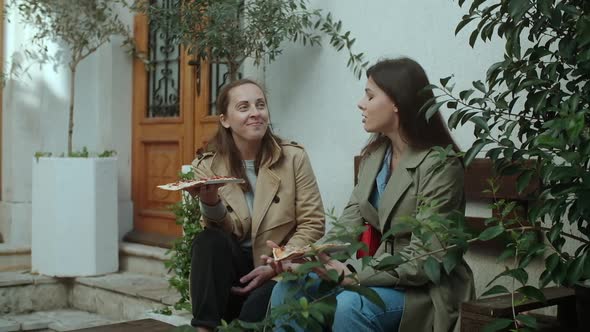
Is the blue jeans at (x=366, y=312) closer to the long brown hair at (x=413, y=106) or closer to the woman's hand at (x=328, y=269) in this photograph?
the woman's hand at (x=328, y=269)

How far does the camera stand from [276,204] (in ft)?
12.4

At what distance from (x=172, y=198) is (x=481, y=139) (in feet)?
13.2

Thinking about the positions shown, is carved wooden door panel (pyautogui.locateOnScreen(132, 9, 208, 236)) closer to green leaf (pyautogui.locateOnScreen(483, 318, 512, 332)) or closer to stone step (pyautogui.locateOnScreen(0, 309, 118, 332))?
stone step (pyautogui.locateOnScreen(0, 309, 118, 332))

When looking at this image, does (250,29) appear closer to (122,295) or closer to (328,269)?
(122,295)

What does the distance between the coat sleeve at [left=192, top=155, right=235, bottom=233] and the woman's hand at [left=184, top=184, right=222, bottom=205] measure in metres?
0.06

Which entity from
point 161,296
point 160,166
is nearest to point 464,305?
point 161,296

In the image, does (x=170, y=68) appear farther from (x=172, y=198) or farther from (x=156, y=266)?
(x=156, y=266)

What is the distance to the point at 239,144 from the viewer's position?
3926 mm

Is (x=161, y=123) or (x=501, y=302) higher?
(x=161, y=123)

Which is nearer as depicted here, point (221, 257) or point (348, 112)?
point (221, 257)

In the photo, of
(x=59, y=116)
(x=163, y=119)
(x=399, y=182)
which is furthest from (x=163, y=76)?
(x=399, y=182)

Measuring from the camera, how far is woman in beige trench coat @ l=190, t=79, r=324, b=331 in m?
3.47

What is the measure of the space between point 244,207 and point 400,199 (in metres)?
0.87

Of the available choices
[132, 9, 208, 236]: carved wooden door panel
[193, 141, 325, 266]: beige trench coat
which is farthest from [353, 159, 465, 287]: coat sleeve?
[132, 9, 208, 236]: carved wooden door panel
